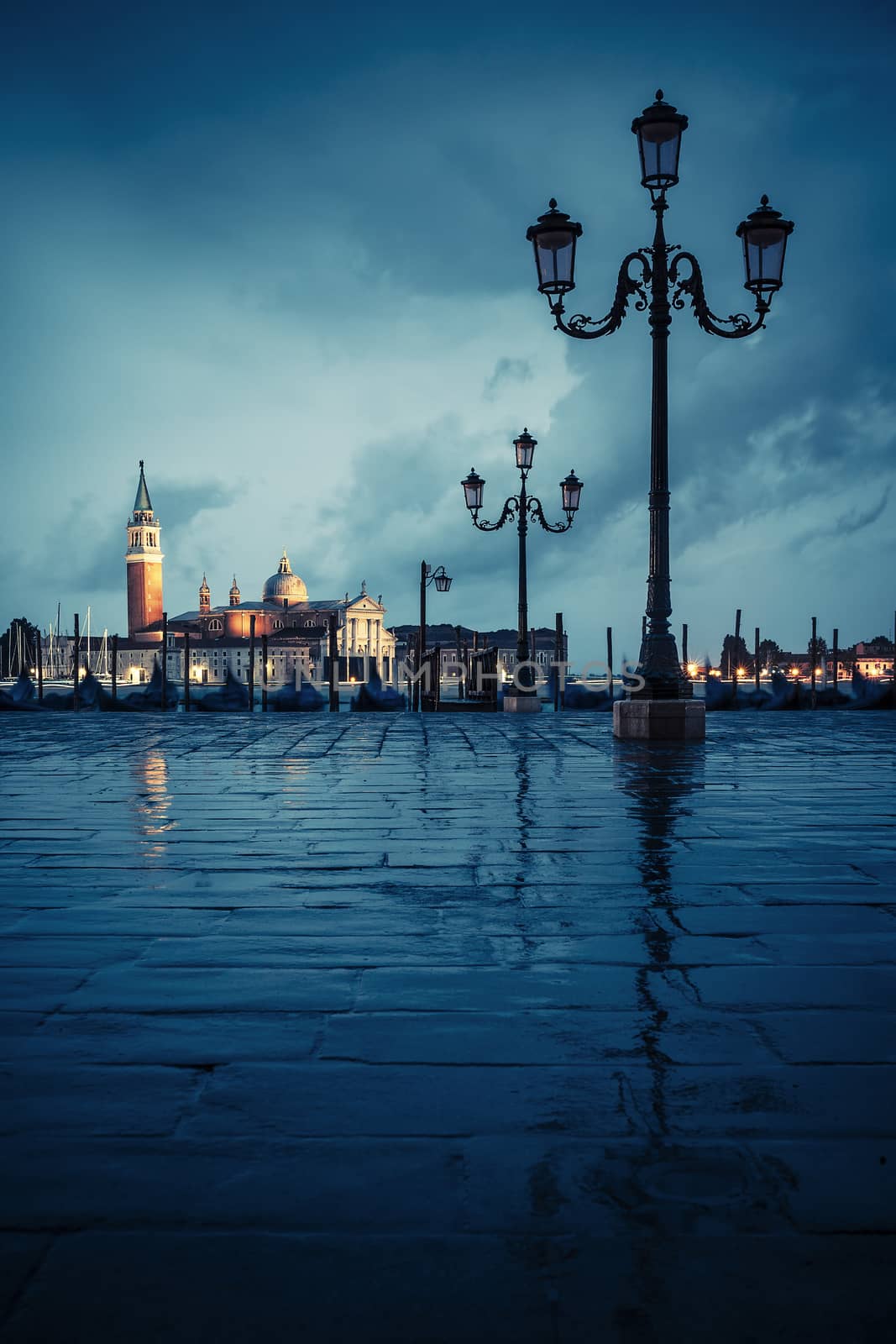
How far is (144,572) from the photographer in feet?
427

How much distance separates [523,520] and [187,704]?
Result: 436 inches

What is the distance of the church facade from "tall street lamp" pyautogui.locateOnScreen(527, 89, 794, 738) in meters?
112

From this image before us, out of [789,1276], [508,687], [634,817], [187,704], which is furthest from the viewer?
[187,704]

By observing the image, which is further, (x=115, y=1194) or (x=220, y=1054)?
(x=220, y=1054)

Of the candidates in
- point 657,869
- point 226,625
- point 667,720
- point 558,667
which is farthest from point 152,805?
point 226,625

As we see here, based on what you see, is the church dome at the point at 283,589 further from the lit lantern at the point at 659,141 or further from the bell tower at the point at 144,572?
the lit lantern at the point at 659,141

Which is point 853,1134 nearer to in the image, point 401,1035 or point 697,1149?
point 697,1149

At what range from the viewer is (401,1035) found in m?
2.18

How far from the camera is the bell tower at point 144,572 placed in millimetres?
130500

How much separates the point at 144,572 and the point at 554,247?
412 feet

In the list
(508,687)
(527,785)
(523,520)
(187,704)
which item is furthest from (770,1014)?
(187,704)

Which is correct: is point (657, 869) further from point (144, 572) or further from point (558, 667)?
point (144, 572)

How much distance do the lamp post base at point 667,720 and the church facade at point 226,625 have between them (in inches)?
4400

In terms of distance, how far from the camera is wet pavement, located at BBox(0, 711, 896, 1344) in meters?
1.31
